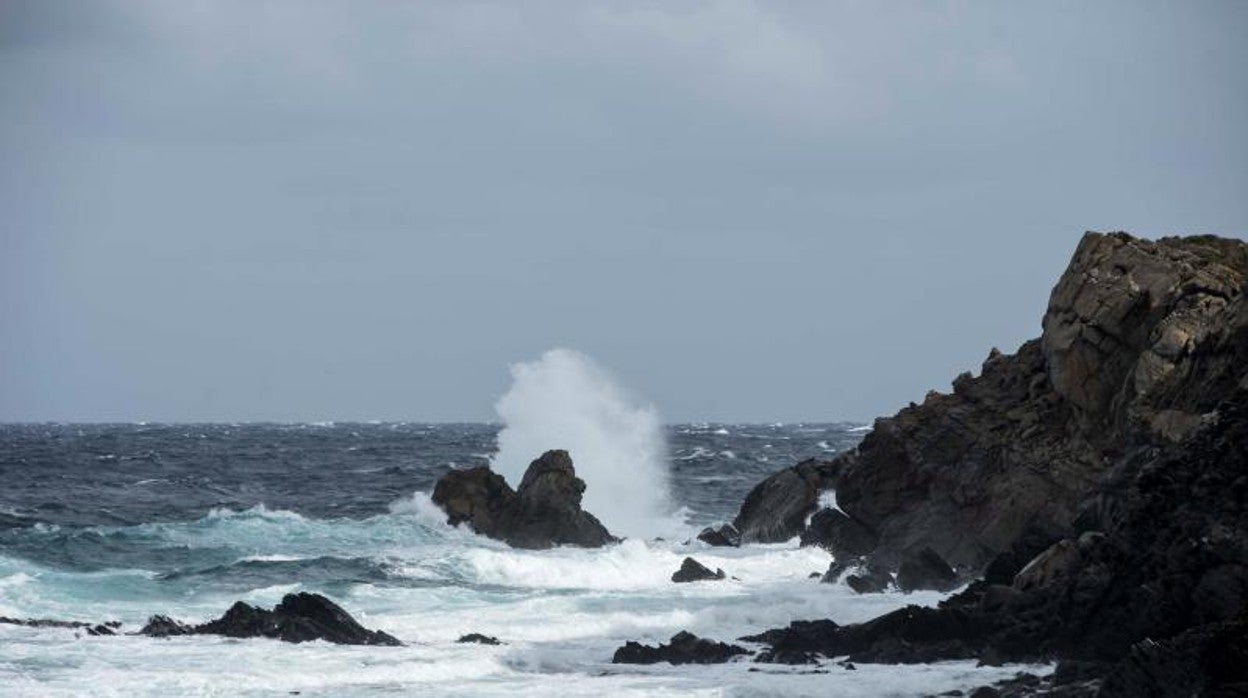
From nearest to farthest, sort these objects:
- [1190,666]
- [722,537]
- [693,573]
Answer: [1190,666]
[693,573]
[722,537]

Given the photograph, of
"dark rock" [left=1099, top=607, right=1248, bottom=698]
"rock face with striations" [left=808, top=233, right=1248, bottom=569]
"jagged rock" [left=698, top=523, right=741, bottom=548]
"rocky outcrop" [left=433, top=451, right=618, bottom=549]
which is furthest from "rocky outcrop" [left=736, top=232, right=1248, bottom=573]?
"rocky outcrop" [left=433, top=451, right=618, bottom=549]

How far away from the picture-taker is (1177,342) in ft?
85.6

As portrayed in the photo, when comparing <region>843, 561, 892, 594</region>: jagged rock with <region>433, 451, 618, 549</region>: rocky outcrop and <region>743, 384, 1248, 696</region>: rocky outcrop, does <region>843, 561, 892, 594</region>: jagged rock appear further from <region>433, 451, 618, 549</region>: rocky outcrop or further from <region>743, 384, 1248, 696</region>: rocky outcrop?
<region>433, 451, 618, 549</region>: rocky outcrop

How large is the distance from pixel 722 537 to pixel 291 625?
1941 centimetres

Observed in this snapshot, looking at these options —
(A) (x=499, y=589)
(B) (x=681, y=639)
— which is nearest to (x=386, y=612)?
(A) (x=499, y=589)

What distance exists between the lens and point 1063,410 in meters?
29.9

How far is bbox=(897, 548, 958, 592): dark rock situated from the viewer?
1118 inches

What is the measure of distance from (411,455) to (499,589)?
157ft

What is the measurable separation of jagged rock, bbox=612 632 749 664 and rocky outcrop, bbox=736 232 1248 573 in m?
4.33

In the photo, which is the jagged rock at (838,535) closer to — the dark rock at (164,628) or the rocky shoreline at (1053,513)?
the rocky shoreline at (1053,513)

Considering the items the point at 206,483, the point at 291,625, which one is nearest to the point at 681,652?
A: the point at 291,625

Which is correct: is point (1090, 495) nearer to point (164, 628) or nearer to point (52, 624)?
point (164, 628)

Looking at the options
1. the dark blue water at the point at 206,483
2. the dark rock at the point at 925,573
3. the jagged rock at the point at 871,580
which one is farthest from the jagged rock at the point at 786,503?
the dark rock at the point at 925,573

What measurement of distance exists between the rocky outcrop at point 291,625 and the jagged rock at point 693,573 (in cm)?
1046
